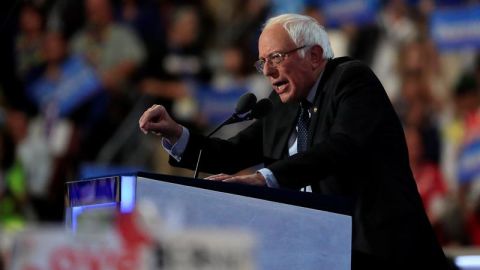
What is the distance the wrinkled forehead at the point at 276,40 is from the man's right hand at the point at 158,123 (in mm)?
342

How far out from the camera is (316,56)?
3.65 metres

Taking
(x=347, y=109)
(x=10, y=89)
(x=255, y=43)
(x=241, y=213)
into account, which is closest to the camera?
(x=241, y=213)

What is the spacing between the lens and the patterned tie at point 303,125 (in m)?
3.60

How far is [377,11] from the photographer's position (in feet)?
26.1

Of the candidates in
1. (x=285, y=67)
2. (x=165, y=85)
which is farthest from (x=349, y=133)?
(x=165, y=85)

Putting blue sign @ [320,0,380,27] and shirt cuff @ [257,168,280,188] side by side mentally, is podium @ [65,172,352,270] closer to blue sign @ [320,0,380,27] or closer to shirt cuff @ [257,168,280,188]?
shirt cuff @ [257,168,280,188]

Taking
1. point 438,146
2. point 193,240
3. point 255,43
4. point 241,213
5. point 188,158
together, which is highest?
point 255,43

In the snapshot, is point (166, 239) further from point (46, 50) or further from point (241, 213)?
point (46, 50)

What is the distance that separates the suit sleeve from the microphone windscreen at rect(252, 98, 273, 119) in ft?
0.64

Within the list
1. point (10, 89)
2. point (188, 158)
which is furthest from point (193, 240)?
point (10, 89)

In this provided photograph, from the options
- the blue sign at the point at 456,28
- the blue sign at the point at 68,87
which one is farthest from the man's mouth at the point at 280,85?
the blue sign at the point at 68,87

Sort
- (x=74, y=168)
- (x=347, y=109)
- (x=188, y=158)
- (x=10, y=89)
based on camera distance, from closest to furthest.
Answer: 1. (x=347, y=109)
2. (x=188, y=158)
3. (x=74, y=168)
4. (x=10, y=89)

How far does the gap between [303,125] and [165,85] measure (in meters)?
5.17

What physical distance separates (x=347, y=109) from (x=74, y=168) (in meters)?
5.81
